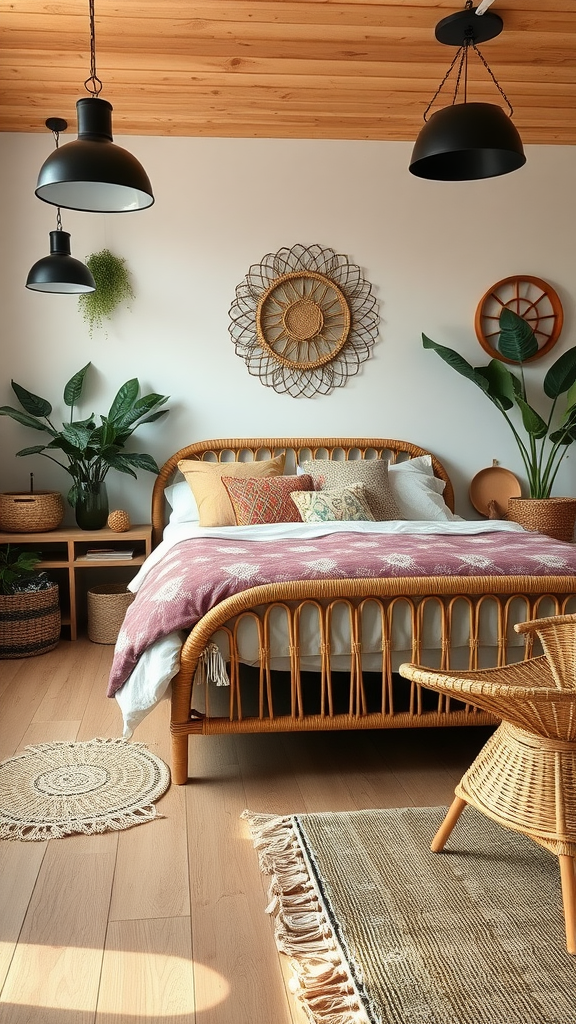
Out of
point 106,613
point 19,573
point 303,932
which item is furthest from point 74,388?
point 303,932

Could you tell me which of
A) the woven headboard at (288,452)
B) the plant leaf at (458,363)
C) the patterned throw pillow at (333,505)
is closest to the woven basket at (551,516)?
the woven headboard at (288,452)

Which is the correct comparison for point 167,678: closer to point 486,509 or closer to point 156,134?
point 486,509

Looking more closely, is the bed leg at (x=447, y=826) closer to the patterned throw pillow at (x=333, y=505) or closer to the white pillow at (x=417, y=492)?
the patterned throw pillow at (x=333, y=505)

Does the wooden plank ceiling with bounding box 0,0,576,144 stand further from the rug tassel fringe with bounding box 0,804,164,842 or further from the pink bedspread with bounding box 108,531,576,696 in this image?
the rug tassel fringe with bounding box 0,804,164,842

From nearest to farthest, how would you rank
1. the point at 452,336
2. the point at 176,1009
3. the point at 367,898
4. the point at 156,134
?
the point at 176,1009 → the point at 367,898 → the point at 156,134 → the point at 452,336

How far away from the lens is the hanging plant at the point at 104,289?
186 inches

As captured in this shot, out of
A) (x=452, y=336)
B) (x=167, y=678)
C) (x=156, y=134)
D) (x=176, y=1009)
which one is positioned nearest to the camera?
(x=176, y=1009)

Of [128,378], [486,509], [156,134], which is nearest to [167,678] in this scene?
[128,378]

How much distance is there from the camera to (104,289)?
474 cm

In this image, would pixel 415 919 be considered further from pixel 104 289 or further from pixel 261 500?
pixel 104 289

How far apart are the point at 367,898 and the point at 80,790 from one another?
3.32 feet

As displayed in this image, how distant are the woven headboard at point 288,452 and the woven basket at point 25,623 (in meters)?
0.84

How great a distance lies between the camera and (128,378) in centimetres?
484

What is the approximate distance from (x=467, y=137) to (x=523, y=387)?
2.49 meters
